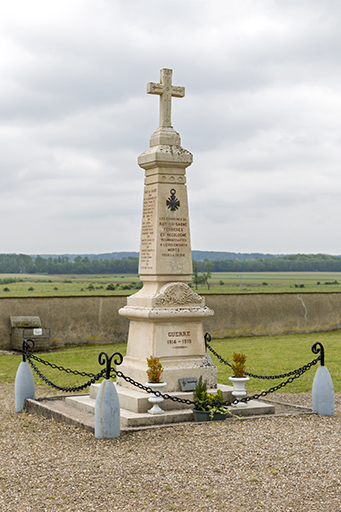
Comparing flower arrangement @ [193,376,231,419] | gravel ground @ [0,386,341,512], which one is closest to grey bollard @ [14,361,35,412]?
gravel ground @ [0,386,341,512]

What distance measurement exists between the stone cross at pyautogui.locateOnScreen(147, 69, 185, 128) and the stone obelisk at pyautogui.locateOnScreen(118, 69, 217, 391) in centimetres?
33

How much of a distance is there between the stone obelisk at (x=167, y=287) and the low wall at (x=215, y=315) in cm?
957

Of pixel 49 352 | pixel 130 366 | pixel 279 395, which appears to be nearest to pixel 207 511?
pixel 130 366

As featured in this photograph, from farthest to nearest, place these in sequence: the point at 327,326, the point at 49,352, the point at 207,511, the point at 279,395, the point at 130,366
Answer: the point at 327,326, the point at 49,352, the point at 279,395, the point at 130,366, the point at 207,511

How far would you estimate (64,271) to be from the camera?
9869cm

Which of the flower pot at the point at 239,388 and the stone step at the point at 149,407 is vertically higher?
the flower pot at the point at 239,388

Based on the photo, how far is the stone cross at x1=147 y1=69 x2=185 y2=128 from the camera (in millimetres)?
10383

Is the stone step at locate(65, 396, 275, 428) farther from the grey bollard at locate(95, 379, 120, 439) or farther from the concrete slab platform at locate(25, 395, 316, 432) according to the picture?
the grey bollard at locate(95, 379, 120, 439)

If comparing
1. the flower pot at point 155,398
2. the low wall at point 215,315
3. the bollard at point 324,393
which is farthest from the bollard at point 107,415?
the low wall at point 215,315

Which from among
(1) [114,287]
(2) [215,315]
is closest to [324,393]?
(2) [215,315]

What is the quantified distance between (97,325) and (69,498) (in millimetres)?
14302

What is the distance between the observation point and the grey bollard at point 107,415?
25.5 ft

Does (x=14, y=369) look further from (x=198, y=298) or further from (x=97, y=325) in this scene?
(x=198, y=298)

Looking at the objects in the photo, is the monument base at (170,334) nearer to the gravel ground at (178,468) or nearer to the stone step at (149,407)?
the stone step at (149,407)
